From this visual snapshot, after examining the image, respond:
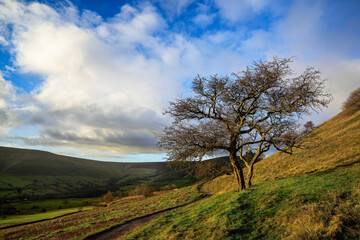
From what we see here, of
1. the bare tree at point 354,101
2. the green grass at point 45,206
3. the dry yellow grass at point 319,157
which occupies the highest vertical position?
the bare tree at point 354,101

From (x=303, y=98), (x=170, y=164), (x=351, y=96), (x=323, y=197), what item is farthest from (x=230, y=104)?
(x=351, y=96)

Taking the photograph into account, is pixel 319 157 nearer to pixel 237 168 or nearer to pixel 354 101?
pixel 237 168

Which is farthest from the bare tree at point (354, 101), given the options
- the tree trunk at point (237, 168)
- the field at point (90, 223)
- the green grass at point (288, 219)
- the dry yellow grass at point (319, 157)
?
the green grass at point (288, 219)

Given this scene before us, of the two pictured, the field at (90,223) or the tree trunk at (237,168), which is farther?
the field at (90,223)

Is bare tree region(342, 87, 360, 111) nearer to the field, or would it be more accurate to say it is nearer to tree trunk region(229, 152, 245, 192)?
the field

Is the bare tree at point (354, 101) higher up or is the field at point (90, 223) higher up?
the bare tree at point (354, 101)

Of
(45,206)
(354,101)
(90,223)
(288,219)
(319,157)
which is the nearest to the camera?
(288,219)

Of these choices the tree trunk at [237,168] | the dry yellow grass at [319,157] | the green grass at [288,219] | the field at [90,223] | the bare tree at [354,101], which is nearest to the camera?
the green grass at [288,219]

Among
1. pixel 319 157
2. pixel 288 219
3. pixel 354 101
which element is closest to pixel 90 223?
pixel 288 219

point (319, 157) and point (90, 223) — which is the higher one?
point (319, 157)

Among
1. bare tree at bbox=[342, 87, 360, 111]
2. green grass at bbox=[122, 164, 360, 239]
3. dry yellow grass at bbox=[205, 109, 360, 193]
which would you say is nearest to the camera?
green grass at bbox=[122, 164, 360, 239]

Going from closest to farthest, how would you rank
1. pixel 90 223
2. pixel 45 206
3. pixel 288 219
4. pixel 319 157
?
pixel 288 219 < pixel 90 223 < pixel 319 157 < pixel 45 206

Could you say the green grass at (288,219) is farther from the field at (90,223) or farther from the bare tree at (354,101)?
the bare tree at (354,101)

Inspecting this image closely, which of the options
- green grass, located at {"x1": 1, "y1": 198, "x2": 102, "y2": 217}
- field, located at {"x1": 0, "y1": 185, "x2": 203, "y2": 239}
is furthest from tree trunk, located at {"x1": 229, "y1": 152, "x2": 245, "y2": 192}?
green grass, located at {"x1": 1, "y1": 198, "x2": 102, "y2": 217}
